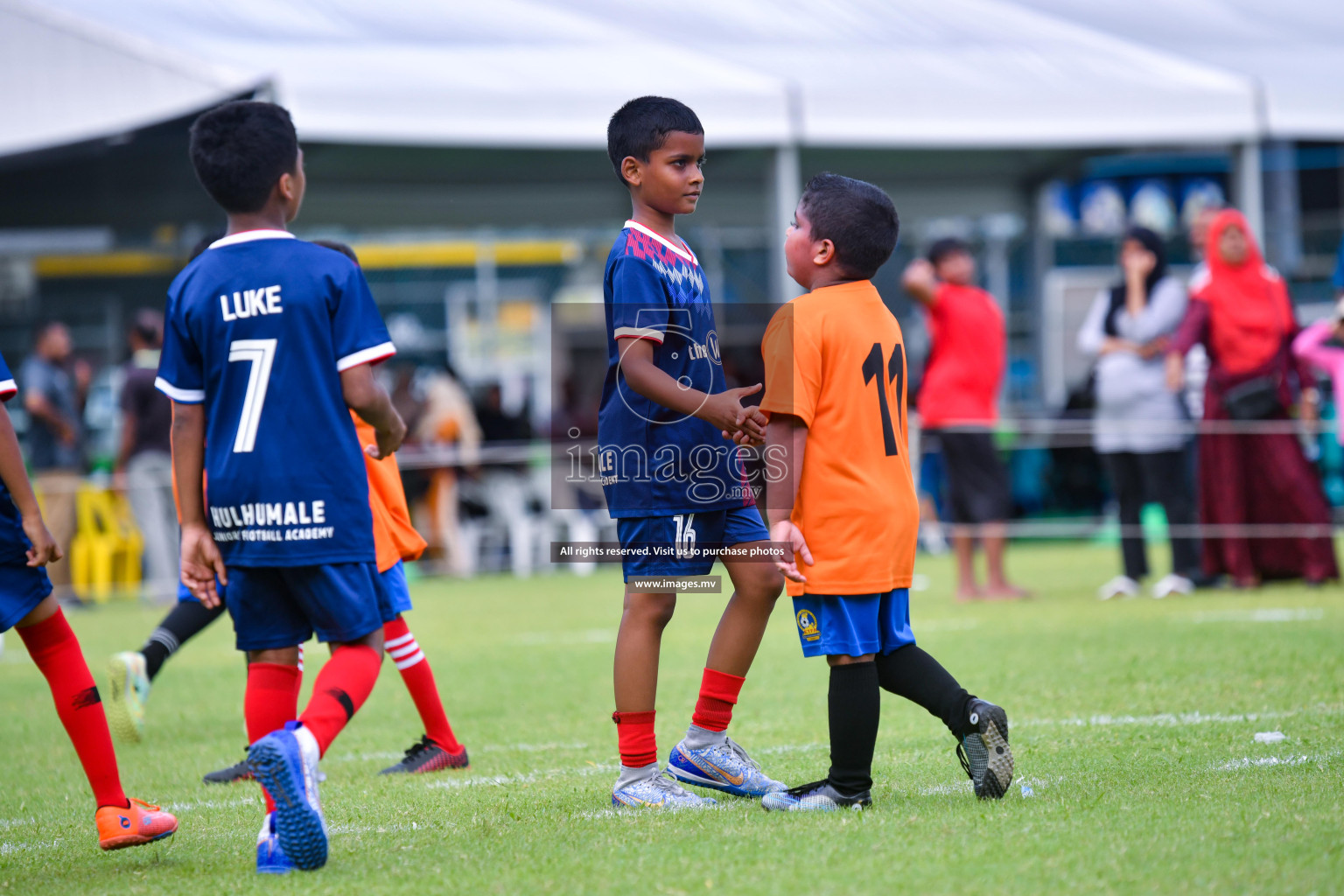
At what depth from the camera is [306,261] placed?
3246 mm

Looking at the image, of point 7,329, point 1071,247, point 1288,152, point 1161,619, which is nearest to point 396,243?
point 7,329

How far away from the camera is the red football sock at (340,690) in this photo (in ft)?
10.6

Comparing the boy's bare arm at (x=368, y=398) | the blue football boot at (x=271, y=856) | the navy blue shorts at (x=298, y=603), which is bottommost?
the blue football boot at (x=271, y=856)

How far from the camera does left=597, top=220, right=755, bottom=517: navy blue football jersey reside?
3609 millimetres

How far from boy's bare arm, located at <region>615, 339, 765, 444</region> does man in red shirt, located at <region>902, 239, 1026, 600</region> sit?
5586 millimetres

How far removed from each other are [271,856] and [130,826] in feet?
1.54

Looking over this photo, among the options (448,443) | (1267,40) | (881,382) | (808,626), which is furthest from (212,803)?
Result: (1267,40)

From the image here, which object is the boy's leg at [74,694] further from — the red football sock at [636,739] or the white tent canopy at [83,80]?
the white tent canopy at [83,80]

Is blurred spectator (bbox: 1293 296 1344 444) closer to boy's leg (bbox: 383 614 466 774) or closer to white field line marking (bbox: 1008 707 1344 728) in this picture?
white field line marking (bbox: 1008 707 1344 728)

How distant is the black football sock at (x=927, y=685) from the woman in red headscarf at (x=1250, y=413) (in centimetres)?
590

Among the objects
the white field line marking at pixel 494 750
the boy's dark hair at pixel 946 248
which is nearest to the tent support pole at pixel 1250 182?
the boy's dark hair at pixel 946 248

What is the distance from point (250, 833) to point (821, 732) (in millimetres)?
1958

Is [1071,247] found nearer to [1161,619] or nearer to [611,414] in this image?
[1161,619]

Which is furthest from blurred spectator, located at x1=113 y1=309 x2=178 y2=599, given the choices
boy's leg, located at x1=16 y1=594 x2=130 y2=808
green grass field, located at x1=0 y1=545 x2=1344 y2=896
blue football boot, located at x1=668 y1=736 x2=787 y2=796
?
blue football boot, located at x1=668 y1=736 x2=787 y2=796
